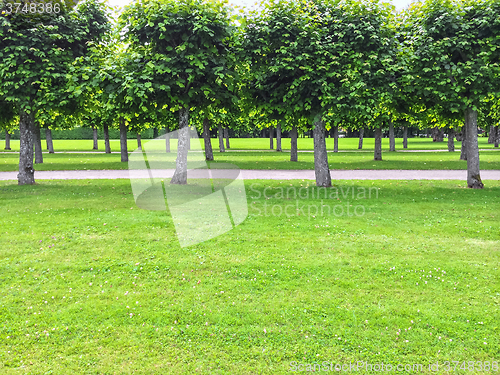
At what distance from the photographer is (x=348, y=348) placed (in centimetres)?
472

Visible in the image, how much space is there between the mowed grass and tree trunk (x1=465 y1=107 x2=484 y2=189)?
5.08 m

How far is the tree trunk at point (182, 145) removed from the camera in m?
16.3

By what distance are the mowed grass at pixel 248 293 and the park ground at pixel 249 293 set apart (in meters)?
0.02

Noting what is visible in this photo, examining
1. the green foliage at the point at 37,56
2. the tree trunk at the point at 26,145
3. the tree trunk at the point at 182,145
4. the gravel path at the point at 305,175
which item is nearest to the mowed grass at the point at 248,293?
the tree trunk at the point at 182,145

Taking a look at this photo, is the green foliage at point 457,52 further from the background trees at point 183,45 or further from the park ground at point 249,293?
the background trees at point 183,45

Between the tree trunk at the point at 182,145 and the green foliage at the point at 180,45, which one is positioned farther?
the tree trunk at the point at 182,145

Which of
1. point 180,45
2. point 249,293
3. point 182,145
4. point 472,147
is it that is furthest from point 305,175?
point 249,293

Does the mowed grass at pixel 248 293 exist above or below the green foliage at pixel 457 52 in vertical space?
below

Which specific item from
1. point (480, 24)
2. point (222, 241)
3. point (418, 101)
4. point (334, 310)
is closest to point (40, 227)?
point (222, 241)

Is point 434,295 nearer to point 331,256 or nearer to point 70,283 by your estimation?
point 331,256

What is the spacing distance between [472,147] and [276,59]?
8.78 metres

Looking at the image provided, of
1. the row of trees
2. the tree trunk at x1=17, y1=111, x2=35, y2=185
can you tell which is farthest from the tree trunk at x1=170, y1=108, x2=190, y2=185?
the tree trunk at x1=17, y1=111, x2=35, y2=185

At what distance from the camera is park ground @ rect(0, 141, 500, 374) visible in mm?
4629

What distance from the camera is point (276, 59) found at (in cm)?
1359
